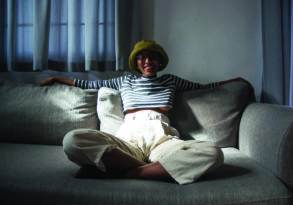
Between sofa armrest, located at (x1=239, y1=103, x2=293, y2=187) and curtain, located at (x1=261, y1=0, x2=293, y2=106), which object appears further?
curtain, located at (x1=261, y1=0, x2=293, y2=106)

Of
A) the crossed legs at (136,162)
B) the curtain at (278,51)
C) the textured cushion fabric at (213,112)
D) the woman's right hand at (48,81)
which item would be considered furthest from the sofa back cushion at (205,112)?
the crossed legs at (136,162)

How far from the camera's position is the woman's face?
1710 mm

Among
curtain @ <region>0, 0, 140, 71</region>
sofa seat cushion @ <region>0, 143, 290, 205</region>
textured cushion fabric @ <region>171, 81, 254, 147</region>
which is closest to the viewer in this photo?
sofa seat cushion @ <region>0, 143, 290, 205</region>

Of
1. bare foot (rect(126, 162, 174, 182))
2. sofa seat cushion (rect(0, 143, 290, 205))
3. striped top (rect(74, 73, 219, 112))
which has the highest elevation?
striped top (rect(74, 73, 219, 112))

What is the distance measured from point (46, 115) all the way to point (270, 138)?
115 cm

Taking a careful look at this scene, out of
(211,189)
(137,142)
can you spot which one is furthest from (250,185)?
(137,142)

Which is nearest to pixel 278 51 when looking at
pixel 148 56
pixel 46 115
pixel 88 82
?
pixel 148 56

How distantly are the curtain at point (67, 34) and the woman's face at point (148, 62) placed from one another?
0.84 ft

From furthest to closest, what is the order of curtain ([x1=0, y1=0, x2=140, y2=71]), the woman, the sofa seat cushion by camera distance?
curtain ([x1=0, y1=0, x2=140, y2=71]) → the woman → the sofa seat cushion

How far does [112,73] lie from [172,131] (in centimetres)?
61

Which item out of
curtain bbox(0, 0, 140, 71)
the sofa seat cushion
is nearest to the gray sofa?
the sofa seat cushion

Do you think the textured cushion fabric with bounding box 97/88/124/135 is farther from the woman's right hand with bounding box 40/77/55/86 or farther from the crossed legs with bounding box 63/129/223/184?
the crossed legs with bounding box 63/129/223/184

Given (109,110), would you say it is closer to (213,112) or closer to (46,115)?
(46,115)

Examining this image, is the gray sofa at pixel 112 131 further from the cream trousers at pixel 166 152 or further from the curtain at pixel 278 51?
the curtain at pixel 278 51
